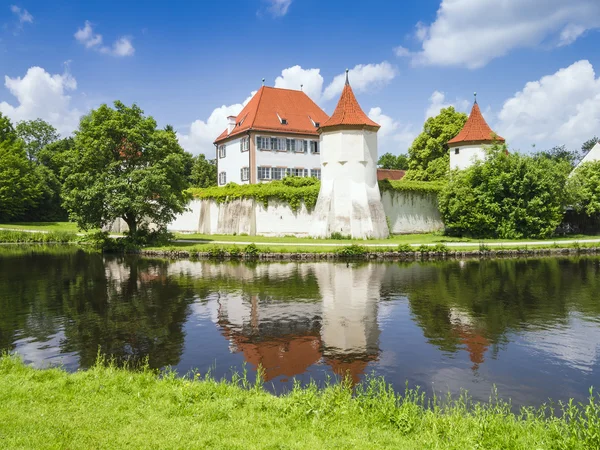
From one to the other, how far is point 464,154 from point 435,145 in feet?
23.3

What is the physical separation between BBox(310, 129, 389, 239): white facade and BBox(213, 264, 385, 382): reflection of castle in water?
625 inches

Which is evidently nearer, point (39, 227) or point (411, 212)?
point (411, 212)

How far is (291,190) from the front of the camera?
131 feet

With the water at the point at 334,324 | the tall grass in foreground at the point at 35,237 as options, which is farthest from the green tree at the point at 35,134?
the water at the point at 334,324

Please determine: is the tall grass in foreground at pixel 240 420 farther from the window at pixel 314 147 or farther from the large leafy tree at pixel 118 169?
the window at pixel 314 147

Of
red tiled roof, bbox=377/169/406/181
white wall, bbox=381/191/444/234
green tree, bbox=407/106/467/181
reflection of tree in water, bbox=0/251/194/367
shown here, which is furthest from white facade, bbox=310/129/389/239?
red tiled roof, bbox=377/169/406/181

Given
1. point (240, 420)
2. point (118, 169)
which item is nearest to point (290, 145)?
point (118, 169)

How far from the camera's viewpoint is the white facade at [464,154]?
4312cm

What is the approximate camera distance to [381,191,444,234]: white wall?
4119 centimetres

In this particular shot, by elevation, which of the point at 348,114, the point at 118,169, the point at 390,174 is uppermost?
the point at 348,114

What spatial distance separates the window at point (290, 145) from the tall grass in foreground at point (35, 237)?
838 inches

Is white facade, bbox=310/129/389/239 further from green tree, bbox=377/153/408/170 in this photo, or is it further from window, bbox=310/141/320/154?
green tree, bbox=377/153/408/170

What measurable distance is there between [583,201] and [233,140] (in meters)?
32.7

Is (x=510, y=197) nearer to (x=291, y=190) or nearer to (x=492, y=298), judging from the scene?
(x=291, y=190)
